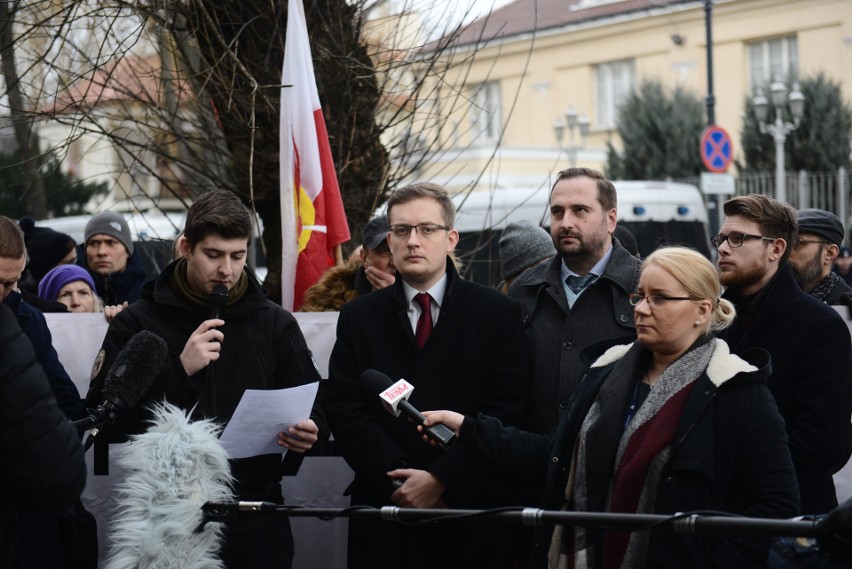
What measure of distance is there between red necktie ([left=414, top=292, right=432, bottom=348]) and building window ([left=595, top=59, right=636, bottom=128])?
37656 mm

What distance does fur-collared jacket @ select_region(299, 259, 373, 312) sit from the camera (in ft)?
21.7

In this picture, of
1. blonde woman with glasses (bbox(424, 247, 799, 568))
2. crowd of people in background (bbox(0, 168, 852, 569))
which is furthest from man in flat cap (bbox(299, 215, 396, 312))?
blonde woman with glasses (bbox(424, 247, 799, 568))

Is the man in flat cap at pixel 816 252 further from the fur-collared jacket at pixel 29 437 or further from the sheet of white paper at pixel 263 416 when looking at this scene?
the fur-collared jacket at pixel 29 437

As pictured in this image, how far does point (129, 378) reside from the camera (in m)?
4.27

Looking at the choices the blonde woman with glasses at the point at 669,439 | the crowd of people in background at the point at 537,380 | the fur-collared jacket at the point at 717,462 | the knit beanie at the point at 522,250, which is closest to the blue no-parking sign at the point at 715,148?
the knit beanie at the point at 522,250

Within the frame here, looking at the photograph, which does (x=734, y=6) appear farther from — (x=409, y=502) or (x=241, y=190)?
(x=409, y=502)

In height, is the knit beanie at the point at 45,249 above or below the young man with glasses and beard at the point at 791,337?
above

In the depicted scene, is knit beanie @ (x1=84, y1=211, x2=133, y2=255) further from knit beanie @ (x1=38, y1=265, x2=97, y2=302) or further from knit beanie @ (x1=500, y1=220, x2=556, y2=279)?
knit beanie @ (x1=500, y1=220, x2=556, y2=279)

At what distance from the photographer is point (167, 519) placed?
13.9ft

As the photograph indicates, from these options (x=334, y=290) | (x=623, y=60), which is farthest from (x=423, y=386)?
(x=623, y=60)

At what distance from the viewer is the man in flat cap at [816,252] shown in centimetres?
656

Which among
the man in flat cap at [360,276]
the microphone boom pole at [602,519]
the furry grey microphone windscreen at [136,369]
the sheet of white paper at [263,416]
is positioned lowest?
the microphone boom pole at [602,519]

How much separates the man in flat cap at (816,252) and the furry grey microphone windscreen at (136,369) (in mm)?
3685

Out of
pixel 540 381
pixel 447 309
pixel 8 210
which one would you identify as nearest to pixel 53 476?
pixel 447 309
